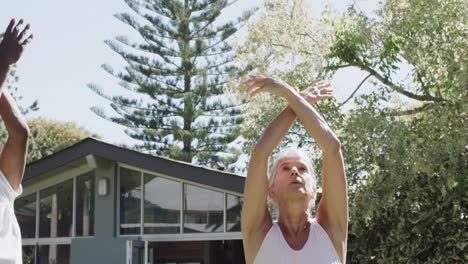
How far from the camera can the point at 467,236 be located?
32.1 ft

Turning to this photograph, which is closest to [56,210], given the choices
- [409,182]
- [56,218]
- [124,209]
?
[56,218]

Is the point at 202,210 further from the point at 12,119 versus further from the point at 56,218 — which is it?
the point at 12,119

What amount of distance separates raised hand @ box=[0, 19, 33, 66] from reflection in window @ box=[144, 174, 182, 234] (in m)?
10.2

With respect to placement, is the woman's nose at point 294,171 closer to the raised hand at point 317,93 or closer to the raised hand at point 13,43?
the raised hand at point 317,93

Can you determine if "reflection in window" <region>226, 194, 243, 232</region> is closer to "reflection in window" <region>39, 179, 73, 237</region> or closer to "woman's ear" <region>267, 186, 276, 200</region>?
"reflection in window" <region>39, 179, 73, 237</region>

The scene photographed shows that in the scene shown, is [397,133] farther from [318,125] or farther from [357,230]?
[318,125]

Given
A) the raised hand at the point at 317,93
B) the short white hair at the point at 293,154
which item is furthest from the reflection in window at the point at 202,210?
the short white hair at the point at 293,154

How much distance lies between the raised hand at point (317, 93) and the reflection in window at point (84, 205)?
435 inches

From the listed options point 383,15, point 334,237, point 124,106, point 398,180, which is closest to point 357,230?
point 398,180

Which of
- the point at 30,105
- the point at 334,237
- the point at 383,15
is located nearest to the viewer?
the point at 334,237

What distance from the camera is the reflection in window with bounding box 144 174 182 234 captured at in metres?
12.4

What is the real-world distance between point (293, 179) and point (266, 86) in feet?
0.85

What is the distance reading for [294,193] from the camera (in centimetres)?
212

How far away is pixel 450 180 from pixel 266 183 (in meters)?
7.61
